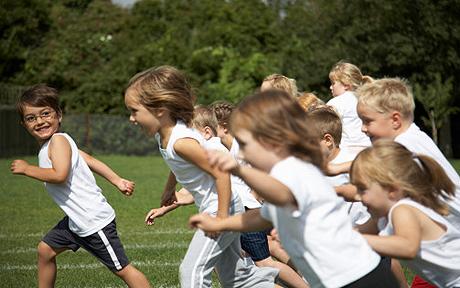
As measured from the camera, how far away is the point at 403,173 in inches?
189

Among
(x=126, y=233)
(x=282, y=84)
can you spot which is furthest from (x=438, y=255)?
(x=126, y=233)

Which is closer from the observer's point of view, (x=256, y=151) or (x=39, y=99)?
(x=256, y=151)

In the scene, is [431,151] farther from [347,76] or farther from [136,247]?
[136,247]

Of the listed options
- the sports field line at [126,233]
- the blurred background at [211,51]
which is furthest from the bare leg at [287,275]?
the blurred background at [211,51]

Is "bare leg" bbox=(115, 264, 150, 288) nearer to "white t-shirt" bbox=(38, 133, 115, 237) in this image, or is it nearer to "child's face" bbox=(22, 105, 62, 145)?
"white t-shirt" bbox=(38, 133, 115, 237)

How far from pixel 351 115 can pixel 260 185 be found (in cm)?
511

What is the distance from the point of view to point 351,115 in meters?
9.19

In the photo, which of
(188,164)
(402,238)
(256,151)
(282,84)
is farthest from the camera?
(282,84)

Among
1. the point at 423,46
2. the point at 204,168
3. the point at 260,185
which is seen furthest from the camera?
the point at 423,46

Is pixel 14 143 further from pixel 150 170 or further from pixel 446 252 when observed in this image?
pixel 446 252

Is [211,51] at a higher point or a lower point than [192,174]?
lower

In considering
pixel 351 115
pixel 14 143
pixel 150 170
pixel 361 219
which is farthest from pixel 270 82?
pixel 14 143

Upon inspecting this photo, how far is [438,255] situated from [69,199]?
323 centimetres

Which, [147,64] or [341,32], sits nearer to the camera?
[341,32]
